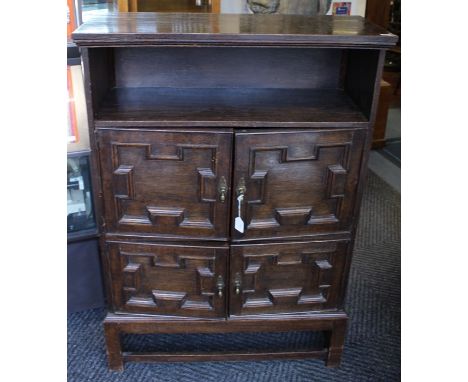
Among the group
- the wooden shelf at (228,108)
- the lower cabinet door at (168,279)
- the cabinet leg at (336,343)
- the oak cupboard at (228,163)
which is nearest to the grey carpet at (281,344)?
the cabinet leg at (336,343)

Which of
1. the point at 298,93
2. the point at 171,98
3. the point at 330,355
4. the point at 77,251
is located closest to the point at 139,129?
the point at 171,98

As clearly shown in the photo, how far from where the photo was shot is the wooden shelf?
3.88 ft

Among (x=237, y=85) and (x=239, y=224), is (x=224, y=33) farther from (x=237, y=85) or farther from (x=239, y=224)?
(x=239, y=224)

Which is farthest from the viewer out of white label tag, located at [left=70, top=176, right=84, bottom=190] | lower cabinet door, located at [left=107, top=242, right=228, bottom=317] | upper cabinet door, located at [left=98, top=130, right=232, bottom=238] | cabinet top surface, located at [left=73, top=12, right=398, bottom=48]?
white label tag, located at [left=70, top=176, right=84, bottom=190]

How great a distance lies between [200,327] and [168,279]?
187mm

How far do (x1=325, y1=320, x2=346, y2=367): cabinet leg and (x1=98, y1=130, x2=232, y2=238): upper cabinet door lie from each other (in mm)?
497

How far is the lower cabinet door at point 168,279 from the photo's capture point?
1.35m

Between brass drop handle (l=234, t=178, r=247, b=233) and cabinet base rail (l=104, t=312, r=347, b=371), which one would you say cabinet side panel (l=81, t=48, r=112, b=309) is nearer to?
cabinet base rail (l=104, t=312, r=347, b=371)

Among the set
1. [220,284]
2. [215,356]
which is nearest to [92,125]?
[220,284]

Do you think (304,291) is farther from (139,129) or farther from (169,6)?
(169,6)

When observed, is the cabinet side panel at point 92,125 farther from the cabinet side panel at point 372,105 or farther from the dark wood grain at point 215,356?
the cabinet side panel at point 372,105

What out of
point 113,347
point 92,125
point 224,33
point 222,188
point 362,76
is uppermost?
point 224,33

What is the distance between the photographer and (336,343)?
1.55 m

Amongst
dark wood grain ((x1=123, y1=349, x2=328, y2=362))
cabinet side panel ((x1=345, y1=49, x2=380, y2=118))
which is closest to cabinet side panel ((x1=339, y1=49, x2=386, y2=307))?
cabinet side panel ((x1=345, y1=49, x2=380, y2=118))
